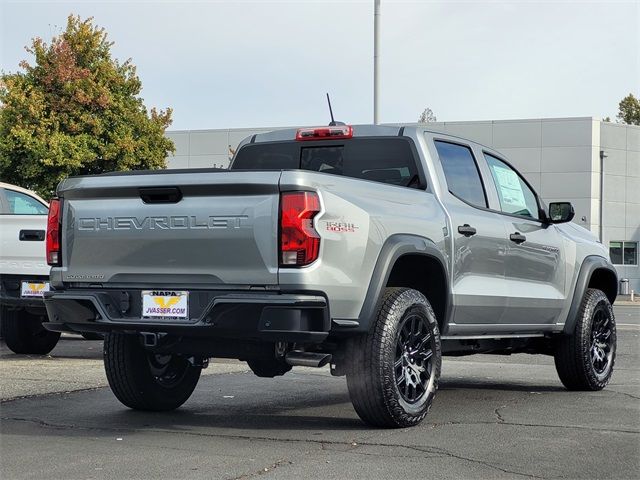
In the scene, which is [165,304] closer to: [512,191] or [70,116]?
[512,191]

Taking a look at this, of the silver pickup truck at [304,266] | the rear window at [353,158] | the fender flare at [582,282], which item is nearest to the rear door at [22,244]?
the rear window at [353,158]

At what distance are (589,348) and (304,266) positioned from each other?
406 cm

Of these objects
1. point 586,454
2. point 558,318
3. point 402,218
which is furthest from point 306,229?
point 558,318

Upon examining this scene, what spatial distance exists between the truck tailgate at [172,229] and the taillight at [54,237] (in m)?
0.07

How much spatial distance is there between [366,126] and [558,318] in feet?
8.08

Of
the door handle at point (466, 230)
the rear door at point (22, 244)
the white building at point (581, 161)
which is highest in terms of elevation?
the white building at point (581, 161)

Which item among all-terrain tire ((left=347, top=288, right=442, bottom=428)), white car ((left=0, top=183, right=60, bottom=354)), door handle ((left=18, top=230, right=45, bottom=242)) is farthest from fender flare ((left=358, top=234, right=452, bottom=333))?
door handle ((left=18, top=230, right=45, bottom=242))

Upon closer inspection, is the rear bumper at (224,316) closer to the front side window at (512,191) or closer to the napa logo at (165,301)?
the napa logo at (165,301)

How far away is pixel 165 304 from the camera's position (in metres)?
6.45

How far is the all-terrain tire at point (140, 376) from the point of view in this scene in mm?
7555

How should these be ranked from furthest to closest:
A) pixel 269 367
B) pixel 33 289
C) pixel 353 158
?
1. pixel 33 289
2. pixel 353 158
3. pixel 269 367

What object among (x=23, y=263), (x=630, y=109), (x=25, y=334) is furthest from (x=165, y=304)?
(x=630, y=109)

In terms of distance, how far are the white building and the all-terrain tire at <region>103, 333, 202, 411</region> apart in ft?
127

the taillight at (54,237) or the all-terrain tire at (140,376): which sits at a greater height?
the taillight at (54,237)
